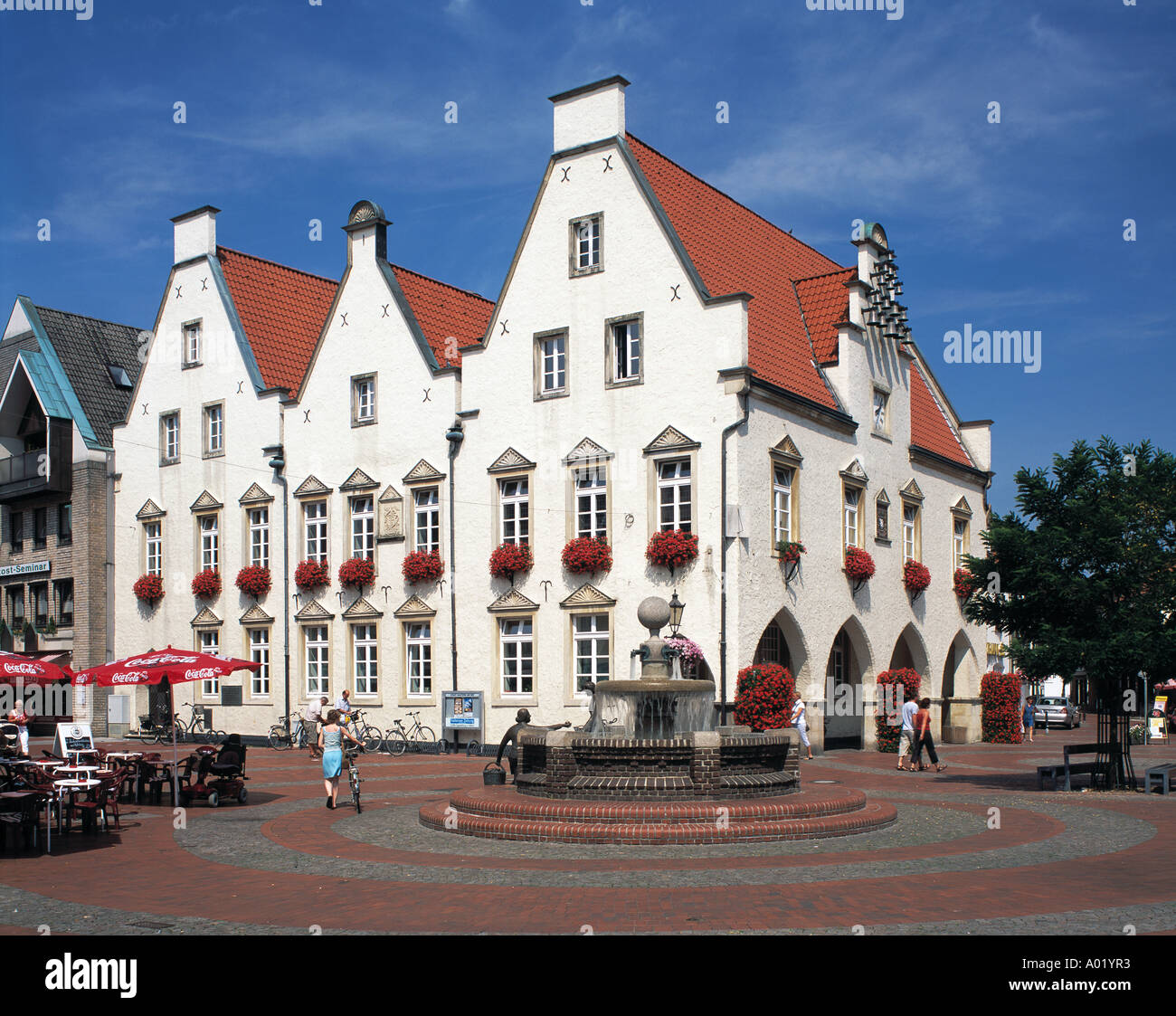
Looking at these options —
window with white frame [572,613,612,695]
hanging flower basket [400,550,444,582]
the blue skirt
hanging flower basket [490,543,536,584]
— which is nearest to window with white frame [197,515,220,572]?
hanging flower basket [400,550,444,582]

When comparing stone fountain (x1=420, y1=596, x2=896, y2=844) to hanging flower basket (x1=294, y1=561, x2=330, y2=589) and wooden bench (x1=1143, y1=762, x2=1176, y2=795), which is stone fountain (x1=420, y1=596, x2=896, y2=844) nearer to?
wooden bench (x1=1143, y1=762, x2=1176, y2=795)

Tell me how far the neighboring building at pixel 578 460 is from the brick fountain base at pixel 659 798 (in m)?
9.53

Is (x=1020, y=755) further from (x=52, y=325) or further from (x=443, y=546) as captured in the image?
(x=52, y=325)

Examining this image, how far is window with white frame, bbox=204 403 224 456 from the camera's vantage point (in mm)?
37750

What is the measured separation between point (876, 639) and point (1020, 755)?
14.4 feet

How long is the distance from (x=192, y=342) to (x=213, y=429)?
3216 millimetres

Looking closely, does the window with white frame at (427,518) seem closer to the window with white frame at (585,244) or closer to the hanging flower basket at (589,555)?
the hanging flower basket at (589,555)

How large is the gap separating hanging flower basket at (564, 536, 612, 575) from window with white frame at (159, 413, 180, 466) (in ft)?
54.5

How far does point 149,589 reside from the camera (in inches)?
1522

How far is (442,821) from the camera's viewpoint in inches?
635

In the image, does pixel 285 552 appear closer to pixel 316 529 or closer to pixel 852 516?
pixel 316 529

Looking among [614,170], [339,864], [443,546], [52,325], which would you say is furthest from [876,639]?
[52,325]

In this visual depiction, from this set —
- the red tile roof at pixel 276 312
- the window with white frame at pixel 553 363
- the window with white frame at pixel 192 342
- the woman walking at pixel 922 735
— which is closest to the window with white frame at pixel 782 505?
the woman walking at pixel 922 735

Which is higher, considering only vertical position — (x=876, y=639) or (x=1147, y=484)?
(x=1147, y=484)
